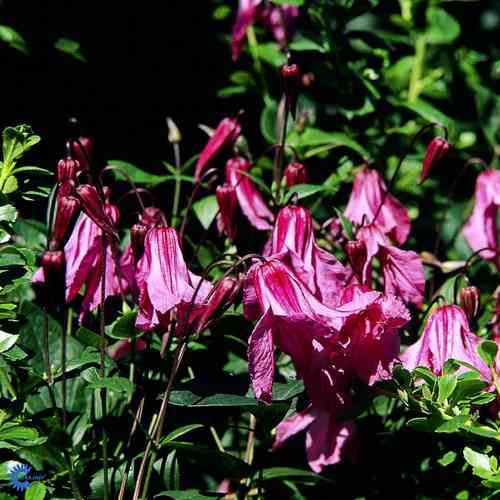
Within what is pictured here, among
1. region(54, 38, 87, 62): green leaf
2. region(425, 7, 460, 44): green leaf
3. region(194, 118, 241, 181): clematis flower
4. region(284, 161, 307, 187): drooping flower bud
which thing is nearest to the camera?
region(284, 161, 307, 187): drooping flower bud

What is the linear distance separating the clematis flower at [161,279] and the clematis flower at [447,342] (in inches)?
12.7

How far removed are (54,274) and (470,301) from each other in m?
0.62

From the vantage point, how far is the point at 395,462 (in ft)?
5.11

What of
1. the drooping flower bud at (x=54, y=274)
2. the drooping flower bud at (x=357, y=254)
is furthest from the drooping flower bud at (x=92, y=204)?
the drooping flower bud at (x=357, y=254)

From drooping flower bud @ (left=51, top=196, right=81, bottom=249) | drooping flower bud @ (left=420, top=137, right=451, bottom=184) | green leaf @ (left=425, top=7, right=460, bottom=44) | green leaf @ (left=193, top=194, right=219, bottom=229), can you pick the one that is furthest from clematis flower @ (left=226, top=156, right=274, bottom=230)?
green leaf @ (left=425, top=7, right=460, bottom=44)

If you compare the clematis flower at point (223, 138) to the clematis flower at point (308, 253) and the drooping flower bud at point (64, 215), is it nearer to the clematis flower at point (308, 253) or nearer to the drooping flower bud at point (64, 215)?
the clematis flower at point (308, 253)

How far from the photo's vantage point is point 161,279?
4.02 ft

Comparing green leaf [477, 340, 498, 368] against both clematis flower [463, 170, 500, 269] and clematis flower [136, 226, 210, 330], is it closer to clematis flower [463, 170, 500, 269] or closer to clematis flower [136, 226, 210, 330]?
clematis flower [136, 226, 210, 330]

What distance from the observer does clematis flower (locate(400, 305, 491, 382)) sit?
1.27 meters

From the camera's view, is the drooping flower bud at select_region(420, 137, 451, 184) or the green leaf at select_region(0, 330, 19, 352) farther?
the drooping flower bud at select_region(420, 137, 451, 184)

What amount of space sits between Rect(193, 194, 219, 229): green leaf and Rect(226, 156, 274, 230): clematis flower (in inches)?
2.5

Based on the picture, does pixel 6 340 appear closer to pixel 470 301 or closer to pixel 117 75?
pixel 470 301

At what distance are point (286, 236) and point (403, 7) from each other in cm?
105

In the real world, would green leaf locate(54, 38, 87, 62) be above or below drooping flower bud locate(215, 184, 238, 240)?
above
